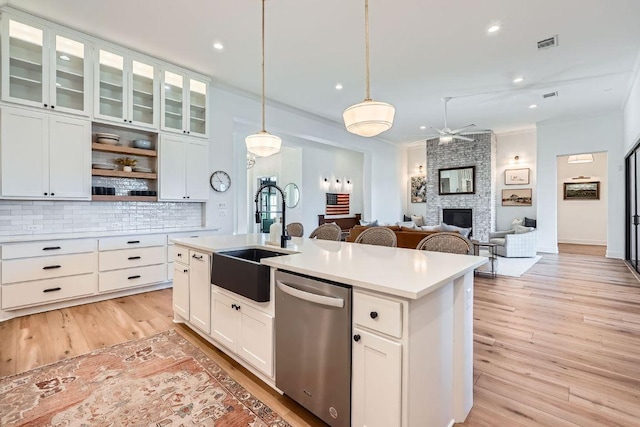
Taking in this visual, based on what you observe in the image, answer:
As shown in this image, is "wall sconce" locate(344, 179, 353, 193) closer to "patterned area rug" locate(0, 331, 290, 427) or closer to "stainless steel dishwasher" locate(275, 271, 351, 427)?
"patterned area rug" locate(0, 331, 290, 427)

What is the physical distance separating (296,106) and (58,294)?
5078 millimetres

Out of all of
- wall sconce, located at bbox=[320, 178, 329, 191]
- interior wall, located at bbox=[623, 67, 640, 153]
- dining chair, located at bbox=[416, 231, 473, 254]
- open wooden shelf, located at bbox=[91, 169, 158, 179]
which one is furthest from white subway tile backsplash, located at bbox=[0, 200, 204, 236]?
interior wall, located at bbox=[623, 67, 640, 153]

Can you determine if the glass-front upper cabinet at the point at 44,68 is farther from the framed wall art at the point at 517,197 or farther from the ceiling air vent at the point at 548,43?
the framed wall art at the point at 517,197

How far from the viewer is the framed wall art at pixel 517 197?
8734mm

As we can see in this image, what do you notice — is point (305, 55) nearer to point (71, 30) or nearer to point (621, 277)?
point (71, 30)

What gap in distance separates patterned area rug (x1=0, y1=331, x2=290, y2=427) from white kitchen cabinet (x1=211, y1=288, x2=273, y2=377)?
0.20 m

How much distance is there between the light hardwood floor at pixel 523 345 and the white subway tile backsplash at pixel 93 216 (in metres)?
1.05

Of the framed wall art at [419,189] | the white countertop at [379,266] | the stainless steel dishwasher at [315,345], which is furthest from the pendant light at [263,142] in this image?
the framed wall art at [419,189]

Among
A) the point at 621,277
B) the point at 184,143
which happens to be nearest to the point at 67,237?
the point at 184,143

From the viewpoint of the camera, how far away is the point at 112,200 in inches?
160

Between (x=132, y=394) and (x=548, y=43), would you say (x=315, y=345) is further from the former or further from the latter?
(x=548, y=43)

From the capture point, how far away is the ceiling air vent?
3.79 m

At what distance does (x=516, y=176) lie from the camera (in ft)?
29.4

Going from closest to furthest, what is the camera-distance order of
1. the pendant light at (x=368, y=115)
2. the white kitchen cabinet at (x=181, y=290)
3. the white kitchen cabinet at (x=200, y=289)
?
the pendant light at (x=368, y=115) < the white kitchen cabinet at (x=200, y=289) < the white kitchen cabinet at (x=181, y=290)
